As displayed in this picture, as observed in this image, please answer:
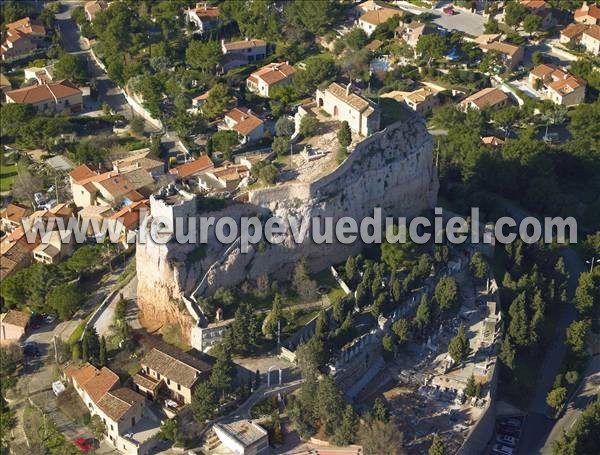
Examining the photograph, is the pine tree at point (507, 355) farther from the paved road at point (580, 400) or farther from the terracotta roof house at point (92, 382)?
the terracotta roof house at point (92, 382)

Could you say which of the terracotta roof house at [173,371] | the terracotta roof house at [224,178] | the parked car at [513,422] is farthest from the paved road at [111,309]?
the parked car at [513,422]

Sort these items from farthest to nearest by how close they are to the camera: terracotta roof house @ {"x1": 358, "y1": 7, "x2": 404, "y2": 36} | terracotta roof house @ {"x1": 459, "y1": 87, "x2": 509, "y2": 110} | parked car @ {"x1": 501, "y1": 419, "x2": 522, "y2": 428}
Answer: terracotta roof house @ {"x1": 358, "y1": 7, "x2": 404, "y2": 36}, terracotta roof house @ {"x1": 459, "y1": 87, "x2": 509, "y2": 110}, parked car @ {"x1": 501, "y1": 419, "x2": 522, "y2": 428}

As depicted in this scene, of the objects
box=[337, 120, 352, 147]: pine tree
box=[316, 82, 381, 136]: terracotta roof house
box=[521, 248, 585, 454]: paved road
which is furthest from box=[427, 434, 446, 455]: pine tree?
box=[316, 82, 381, 136]: terracotta roof house

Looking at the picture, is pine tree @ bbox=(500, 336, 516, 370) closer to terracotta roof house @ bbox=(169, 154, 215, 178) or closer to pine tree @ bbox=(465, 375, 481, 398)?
pine tree @ bbox=(465, 375, 481, 398)

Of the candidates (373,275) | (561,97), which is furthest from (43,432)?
(561,97)

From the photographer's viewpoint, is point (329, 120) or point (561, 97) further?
point (561, 97)

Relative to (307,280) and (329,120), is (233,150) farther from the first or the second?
(307,280)
